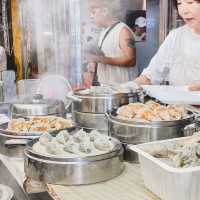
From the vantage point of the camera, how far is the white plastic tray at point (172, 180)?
1.15m

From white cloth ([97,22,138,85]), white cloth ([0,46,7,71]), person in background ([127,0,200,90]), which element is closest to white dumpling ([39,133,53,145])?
person in background ([127,0,200,90])

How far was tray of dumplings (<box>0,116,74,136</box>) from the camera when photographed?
1847 mm

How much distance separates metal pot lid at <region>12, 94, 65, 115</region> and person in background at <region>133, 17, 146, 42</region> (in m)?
1.08

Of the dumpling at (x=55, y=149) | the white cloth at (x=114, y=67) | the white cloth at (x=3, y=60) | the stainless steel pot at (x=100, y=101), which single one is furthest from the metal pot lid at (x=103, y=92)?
the white cloth at (x=3, y=60)

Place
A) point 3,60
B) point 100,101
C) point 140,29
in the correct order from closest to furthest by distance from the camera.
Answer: point 100,101, point 140,29, point 3,60

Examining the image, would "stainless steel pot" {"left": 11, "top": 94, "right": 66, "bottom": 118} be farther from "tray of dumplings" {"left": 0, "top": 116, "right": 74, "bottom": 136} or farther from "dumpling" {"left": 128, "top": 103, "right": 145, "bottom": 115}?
"dumpling" {"left": 128, "top": 103, "right": 145, "bottom": 115}

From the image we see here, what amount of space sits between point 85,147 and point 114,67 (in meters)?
1.79

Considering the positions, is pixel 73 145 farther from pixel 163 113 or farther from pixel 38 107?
pixel 38 107

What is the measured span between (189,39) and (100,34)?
2.93 feet

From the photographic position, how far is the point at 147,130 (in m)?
1.66

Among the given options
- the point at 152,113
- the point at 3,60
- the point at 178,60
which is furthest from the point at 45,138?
the point at 3,60

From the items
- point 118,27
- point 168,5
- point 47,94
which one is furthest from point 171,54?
point 47,94

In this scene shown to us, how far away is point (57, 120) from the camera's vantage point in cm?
201

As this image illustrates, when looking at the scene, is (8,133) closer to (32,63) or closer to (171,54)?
(171,54)
